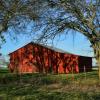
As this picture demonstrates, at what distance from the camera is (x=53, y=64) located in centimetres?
5644

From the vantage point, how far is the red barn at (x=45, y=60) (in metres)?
55.6

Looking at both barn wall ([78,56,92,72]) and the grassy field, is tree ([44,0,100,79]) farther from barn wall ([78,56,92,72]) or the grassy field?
barn wall ([78,56,92,72])

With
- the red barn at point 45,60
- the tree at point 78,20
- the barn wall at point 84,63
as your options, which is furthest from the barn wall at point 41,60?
the tree at point 78,20

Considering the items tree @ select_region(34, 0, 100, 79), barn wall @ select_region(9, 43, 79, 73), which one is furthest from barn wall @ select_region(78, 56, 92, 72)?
tree @ select_region(34, 0, 100, 79)

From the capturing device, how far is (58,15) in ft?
99.3

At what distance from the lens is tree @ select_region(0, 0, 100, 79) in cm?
2483

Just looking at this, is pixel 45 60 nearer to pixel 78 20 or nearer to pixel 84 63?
pixel 84 63

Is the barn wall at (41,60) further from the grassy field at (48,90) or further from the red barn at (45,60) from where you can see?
the grassy field at (48,90)

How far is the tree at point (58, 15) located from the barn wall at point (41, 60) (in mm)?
22947

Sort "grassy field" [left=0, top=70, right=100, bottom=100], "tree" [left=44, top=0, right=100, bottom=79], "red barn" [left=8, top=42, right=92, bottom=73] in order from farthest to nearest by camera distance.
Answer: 1. "red barn" [left=8, top=42, right=92, bottom=73]
2. "tree" [left=44, top=0, right=100, bottom=79]
3. "grassy field" [left=0, top=70, right=100, bottom=100]

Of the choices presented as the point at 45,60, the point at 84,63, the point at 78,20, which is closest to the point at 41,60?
the point at 45,60

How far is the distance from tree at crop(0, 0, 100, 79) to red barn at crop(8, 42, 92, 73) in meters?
22.0

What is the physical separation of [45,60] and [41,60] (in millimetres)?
786

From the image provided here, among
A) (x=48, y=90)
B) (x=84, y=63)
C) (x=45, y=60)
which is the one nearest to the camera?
(x=48, y=90)
